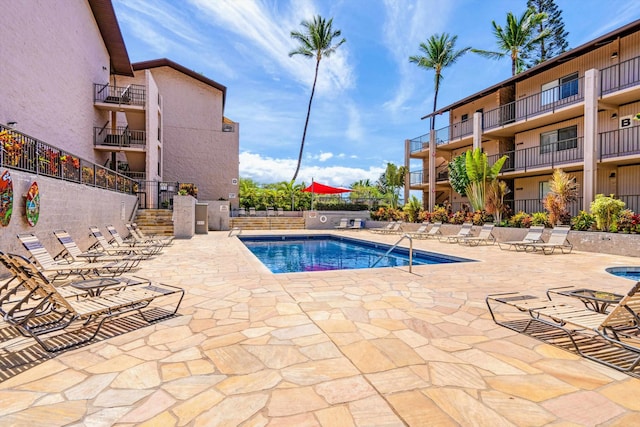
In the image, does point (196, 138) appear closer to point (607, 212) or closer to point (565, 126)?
point (565, 126)

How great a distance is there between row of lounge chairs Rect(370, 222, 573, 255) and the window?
600 cm

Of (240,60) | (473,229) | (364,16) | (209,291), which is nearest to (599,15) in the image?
(364,16)

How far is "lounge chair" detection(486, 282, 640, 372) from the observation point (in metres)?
2.86

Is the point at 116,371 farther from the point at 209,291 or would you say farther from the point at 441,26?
the point at 441,26

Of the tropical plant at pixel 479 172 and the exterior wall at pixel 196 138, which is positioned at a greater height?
the exterior wall at pixel 196 138

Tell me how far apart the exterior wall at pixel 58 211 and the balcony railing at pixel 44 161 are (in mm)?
288

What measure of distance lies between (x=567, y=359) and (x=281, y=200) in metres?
22.6

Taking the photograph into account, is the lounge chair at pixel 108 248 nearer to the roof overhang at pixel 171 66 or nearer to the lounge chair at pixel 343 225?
the lounge chair at pixel 343 225

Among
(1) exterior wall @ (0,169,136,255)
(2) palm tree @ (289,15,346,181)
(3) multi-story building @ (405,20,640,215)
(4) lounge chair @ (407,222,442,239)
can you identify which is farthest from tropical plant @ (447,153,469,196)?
(1) exterior wall @ (0,169,136,255)

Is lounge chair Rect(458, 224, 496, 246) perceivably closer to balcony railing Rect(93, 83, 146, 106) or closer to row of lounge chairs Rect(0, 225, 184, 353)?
row of lounge chairs Rect(0, 225, 184, 353)

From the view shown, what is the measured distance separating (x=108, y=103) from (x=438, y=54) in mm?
25217

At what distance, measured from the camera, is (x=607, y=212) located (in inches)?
430

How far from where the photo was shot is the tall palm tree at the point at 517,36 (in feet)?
75.9

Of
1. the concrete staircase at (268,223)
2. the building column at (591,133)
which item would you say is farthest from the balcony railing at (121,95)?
the building column at (591,133)
